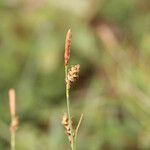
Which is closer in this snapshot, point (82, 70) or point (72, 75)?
Result: point (72, 75)

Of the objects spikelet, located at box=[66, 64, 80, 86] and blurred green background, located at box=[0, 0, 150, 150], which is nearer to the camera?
spikelet, located at box=[66, 64, 80, 86]

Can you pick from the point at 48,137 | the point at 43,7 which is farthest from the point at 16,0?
the point at 48,137

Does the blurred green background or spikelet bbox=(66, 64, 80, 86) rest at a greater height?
the blurred green background

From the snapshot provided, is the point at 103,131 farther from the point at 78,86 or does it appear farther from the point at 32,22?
the point at 32,22

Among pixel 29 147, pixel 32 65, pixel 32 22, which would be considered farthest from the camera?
pixel 32 22

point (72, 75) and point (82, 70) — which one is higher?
point (82, 70)

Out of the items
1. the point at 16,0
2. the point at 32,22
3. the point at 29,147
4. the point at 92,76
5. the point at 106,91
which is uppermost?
the point at 16,0

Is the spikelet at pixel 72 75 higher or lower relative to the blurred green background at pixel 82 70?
lower

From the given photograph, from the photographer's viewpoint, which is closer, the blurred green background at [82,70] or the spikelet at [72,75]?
the spikelet at [72,75]
